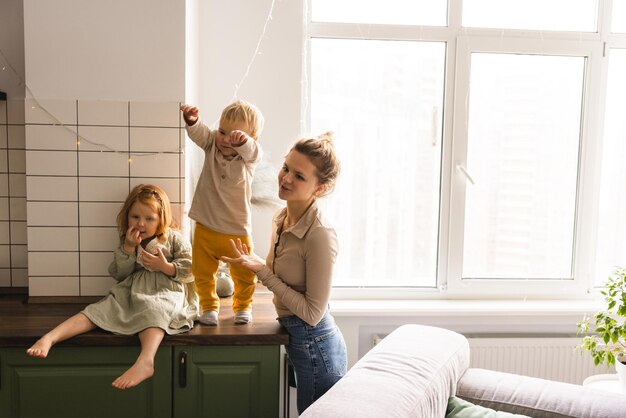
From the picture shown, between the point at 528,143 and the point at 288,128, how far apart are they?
1127mm

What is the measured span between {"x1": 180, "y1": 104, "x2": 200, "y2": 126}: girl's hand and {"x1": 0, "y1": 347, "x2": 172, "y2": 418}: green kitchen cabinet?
28.7 inches

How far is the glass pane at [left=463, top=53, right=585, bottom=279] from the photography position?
2.73 m

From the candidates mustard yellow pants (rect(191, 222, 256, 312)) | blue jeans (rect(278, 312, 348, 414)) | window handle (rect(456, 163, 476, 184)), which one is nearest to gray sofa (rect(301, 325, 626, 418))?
blue jeans (rect(278, 312, 348, 414))

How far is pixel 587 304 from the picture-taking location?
2.74 meters

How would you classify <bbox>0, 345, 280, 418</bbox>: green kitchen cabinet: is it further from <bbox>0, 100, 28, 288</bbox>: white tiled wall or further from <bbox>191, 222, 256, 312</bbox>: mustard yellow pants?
<bbox>0, 100, 28, 288</bbox>: white tiled wall

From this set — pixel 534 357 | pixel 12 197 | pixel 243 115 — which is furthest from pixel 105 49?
pixel 534 357

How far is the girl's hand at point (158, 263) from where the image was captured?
1.97 m

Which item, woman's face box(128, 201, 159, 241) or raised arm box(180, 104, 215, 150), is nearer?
raised arm box(180, 104, 215, 150)

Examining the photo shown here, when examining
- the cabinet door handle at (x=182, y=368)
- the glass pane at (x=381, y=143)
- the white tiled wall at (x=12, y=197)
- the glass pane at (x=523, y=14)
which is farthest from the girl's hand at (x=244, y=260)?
the glass pane at (x=523, y=14)

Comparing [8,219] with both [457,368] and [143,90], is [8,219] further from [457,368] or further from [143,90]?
[457,368]

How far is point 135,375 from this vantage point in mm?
1726

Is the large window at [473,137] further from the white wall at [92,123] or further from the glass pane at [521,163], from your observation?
the white wall at [92,123]

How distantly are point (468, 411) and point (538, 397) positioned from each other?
0.23 m

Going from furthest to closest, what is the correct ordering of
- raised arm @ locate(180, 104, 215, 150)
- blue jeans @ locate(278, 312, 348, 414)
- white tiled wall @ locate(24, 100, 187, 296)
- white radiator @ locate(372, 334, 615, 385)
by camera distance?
1. white radiator @ locate(372, 334, 615, 385)
2. white tiled wall @ locate(24, 100, 187, 296)
3. raised arm @ locate(180, 104, 215, 150)
4. blue jeans @ locate(278, 312, 348, 414)
